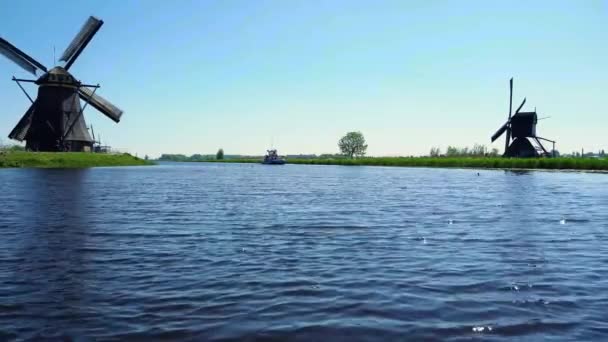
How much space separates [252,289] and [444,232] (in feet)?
26.7

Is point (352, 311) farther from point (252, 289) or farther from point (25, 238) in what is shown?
point (25, 238)

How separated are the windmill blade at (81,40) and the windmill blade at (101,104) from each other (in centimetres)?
412

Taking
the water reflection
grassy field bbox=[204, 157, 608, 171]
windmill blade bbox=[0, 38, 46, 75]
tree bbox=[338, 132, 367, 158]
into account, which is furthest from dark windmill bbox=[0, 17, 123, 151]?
tree bbox=[338, 132, 367, 158]

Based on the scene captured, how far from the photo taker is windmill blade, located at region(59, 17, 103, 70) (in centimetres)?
6372

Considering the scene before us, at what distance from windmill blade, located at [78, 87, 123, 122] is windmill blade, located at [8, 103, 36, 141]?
22.5ft

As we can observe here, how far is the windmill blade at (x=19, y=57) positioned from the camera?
5884 centimetres

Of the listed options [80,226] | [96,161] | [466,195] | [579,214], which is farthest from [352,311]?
[96,161]

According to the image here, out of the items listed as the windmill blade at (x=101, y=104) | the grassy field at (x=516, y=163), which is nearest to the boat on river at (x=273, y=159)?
the grassy field at (x=516, y=163)

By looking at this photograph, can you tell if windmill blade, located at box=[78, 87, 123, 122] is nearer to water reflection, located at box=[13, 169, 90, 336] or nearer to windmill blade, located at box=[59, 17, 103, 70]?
windmill blade, located at box=[59, 17, 103, 70]

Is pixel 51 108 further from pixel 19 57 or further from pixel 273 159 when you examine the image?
pixel 273 159

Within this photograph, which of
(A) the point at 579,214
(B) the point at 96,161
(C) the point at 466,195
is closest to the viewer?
(A) the point at 579,214

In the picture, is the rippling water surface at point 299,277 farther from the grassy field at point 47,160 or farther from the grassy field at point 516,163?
the grassy field at point 516,163

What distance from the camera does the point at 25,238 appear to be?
12.4 meters

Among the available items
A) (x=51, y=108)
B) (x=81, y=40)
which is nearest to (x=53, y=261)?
(x=51, y=108)
